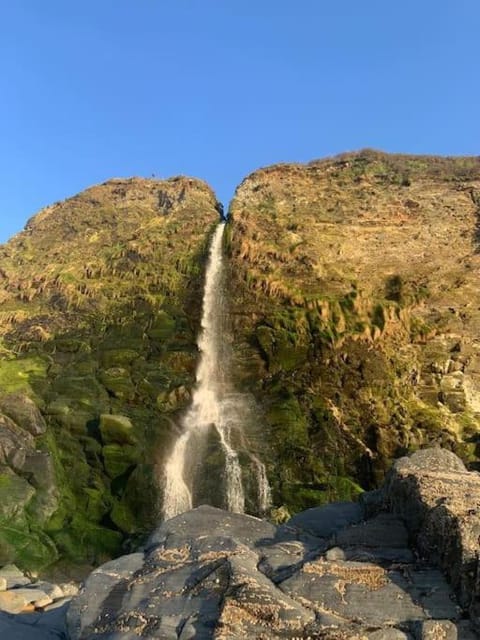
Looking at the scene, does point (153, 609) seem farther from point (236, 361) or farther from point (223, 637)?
point (236, 361)

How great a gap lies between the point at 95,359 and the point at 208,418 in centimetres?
795

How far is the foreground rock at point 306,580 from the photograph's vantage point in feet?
29.1

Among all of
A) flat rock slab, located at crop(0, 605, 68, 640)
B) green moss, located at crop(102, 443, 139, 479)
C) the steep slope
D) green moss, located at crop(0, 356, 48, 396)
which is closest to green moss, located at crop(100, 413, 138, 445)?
the steep slope

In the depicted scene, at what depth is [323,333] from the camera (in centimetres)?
3684

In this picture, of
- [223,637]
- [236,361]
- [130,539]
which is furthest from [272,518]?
[223,637]

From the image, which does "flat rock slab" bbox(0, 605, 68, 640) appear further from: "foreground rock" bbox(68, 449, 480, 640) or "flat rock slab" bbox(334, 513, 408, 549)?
"flat rock slab" bbox(334, 513, 408, 549)

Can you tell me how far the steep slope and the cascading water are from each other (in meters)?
0.81

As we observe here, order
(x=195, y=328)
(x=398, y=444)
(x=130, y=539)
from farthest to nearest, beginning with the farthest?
(x=195, y=328) → (x=398, y=444) → (x=130, y=539)

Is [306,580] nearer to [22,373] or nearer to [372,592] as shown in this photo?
[372,592]

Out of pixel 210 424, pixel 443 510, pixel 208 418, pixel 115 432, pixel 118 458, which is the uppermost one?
pixel 208 418

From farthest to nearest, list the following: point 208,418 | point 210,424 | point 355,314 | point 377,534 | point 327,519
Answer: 1. point 355,314
2. point 208,418
3. point 210,424
4. point 327,519
5. point 377,534

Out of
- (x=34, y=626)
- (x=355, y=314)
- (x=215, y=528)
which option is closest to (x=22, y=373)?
(x=355, y=314)

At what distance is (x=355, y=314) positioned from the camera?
38.2 m

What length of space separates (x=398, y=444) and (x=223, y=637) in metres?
24.2
